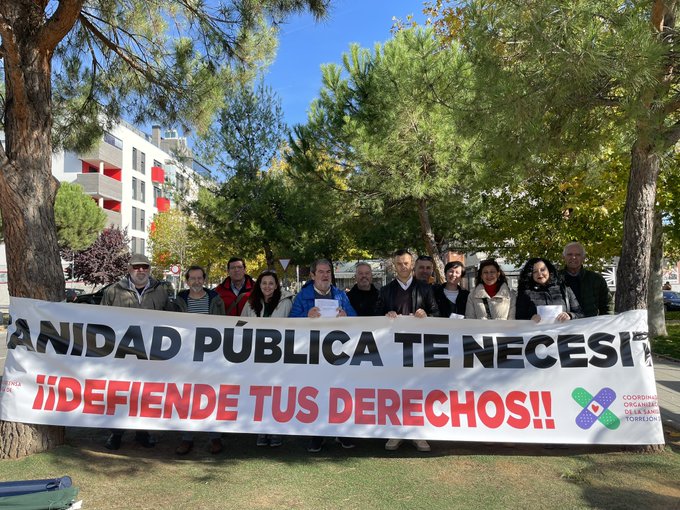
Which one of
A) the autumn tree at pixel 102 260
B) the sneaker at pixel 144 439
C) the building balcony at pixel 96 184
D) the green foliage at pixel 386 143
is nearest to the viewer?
the sneaker at pixel 144 439

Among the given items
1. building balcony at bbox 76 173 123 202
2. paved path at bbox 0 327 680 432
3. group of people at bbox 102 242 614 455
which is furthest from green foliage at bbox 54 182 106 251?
group of people at bbox 102 242 614 455

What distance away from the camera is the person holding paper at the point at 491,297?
552 cm

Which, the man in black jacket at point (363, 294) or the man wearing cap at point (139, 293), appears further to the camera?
the man in black jacket at point (363, 294)

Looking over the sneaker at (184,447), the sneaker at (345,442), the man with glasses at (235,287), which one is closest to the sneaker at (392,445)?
the sneaker at (345,442)

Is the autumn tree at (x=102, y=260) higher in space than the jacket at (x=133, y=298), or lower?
higher

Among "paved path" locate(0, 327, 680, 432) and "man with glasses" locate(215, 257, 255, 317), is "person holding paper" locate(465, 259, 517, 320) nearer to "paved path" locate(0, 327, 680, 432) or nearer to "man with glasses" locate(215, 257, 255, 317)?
"paved path" locate(0, 327, 680, 432)

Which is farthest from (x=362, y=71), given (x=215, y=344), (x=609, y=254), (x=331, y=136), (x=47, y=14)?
(x=215, y=344)

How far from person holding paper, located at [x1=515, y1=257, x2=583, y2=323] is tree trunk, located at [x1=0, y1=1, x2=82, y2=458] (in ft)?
13.6

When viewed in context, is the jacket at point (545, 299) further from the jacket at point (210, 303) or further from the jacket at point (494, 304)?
the jacket at point (210, 303)

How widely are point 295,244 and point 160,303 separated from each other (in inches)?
679

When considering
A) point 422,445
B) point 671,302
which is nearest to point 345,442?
point 422,445

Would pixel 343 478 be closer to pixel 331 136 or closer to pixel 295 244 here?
pixel 331 136

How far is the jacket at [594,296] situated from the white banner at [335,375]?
815 millimetres

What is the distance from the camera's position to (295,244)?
22844mm
